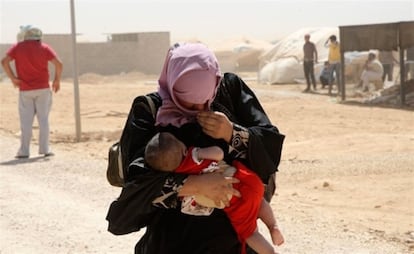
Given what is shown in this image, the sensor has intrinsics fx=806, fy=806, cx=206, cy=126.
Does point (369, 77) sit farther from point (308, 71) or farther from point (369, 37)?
point (369, 37)

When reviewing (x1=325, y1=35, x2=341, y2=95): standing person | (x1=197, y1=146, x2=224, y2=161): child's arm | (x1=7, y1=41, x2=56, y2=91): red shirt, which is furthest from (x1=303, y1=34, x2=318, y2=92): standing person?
(x1=197, y1=146, x2=224, y2=161): child's arm

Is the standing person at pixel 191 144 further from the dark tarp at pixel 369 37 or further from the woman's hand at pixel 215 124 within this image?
the dark tarp at pixel 369 37

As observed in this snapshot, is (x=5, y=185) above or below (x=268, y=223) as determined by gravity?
below

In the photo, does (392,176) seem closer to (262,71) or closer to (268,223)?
(268,223)

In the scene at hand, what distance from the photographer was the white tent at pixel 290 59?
27.2 meters

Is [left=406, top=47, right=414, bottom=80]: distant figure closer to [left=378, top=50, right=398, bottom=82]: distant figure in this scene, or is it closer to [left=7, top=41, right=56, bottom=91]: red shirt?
[left=378, top=50, right=398, bottom=82]: distant figure

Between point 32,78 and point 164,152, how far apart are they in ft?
25.0

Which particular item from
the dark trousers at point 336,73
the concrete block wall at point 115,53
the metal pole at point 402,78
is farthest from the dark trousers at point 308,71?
the concrete block wall at point 115,53

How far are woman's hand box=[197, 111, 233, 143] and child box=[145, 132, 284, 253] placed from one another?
6 centimetres

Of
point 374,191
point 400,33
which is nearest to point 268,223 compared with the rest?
point 374,191

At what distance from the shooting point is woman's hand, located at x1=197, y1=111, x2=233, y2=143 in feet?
8.55

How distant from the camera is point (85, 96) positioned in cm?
2414

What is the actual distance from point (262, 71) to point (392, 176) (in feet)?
67.7

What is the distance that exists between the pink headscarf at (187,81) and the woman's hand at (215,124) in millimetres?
44
